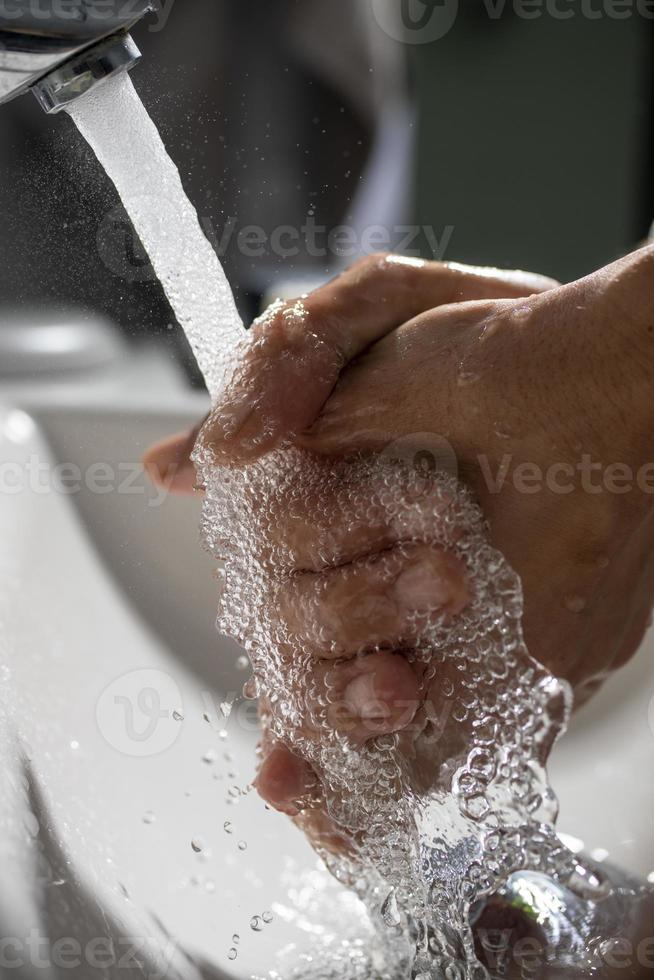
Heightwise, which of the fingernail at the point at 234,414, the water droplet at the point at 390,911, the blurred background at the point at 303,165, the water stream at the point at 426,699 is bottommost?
the water droplet at the point at 390,911

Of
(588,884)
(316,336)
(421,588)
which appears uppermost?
(316,336)

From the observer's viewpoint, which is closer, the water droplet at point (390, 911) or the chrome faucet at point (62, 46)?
the chrome faucet at point (62, 46)

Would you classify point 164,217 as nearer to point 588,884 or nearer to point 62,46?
point 62,46

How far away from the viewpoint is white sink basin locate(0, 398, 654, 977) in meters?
0.33

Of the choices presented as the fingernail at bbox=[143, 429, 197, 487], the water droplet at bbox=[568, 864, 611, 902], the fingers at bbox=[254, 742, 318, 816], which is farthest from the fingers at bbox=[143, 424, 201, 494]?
the water droplet at bbox=[568, 864, 611, 902]

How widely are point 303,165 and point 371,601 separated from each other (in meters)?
0.17

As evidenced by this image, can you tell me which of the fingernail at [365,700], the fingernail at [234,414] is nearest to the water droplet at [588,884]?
the fingernail at [365,700]

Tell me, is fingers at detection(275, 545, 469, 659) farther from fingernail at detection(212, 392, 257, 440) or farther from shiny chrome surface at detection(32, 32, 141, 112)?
shiny chrome surface at detection(32, 32, 141, 112)

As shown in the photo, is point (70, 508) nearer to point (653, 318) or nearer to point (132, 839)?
point (132, 839)

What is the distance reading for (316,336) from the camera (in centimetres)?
36

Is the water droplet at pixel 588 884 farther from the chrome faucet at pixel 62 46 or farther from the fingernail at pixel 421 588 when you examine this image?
the chrome faucet at pixel 62 46

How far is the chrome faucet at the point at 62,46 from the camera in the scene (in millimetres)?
240

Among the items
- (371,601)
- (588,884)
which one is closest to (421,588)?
(371,601)

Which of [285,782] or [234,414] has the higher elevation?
[234,414]
